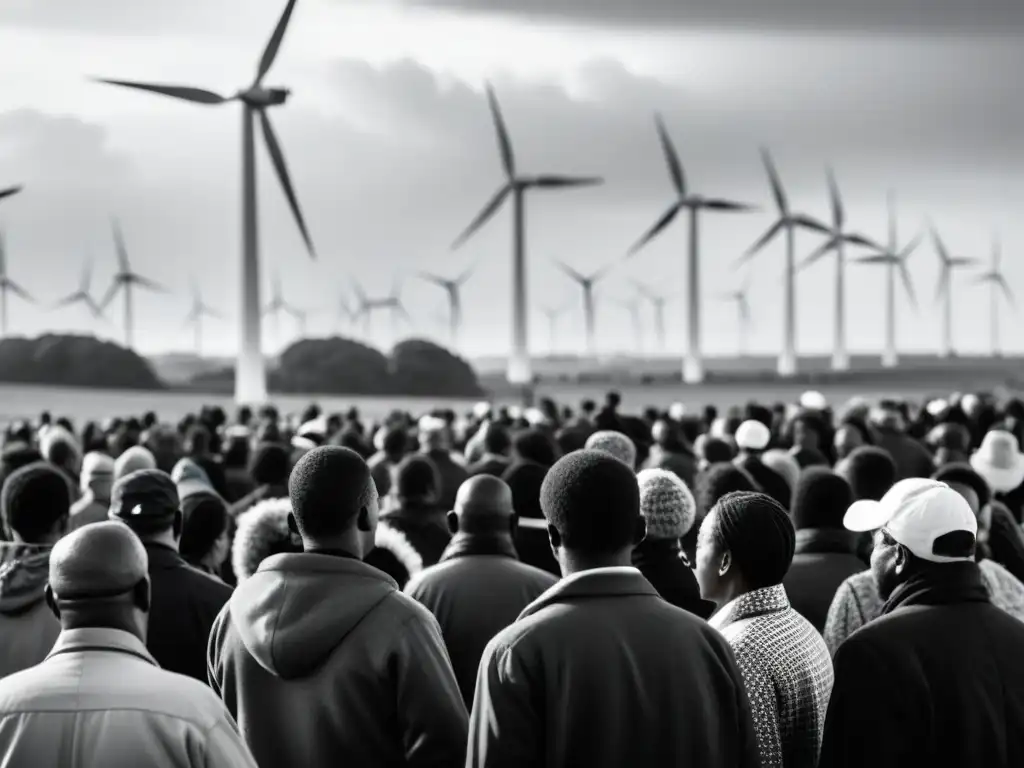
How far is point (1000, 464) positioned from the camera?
38.7 ft

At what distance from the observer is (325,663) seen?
4.85 meters

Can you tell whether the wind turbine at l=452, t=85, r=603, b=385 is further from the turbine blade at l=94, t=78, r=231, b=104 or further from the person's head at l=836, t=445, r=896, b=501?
the person's head at l=836, t=445, r=896, b=501

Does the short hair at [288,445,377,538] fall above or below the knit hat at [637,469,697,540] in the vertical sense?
above

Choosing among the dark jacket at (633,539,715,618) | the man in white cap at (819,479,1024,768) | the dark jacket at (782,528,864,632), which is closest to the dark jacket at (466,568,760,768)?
the man in white cap at (819,479,1024,768)

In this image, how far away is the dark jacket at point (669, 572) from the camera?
6.71 meters

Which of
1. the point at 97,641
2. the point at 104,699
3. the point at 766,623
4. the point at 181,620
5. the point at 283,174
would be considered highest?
the point at 283,174

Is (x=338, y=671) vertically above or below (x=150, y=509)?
below

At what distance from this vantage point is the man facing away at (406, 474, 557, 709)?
692 cm

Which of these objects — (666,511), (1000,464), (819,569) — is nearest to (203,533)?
(666,511)

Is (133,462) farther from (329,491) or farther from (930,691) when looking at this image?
(930,691)

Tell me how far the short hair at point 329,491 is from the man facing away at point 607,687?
39.3 inches

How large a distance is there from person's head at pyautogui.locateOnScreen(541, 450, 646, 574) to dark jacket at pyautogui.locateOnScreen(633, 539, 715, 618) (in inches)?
82.4

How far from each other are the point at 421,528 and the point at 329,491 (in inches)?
178

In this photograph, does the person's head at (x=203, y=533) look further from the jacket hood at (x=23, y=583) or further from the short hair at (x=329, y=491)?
the short hair at (x=329, y=491)
